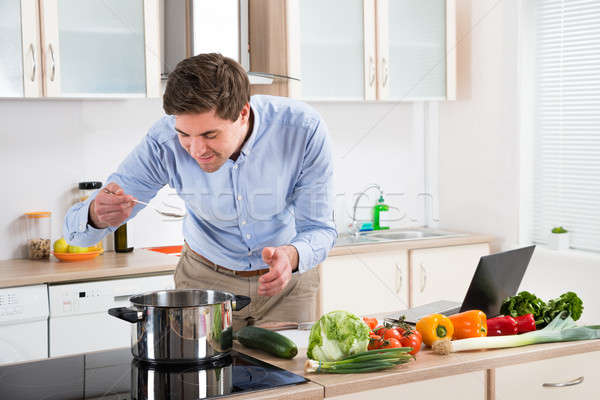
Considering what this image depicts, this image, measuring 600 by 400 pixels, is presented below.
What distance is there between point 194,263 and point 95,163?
1.20 m

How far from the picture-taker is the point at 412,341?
1.38 m

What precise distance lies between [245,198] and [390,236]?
183 cm

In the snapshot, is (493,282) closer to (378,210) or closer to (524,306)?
(524,306)

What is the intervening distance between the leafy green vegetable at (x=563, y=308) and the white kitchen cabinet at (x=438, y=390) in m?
0.31

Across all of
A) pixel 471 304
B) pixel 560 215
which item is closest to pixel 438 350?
pixel 471 304

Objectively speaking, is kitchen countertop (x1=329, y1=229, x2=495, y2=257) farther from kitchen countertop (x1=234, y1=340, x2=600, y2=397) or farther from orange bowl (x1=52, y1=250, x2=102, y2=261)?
kitchen countertop (x1=234, y1=340, x2=600, y2=397)

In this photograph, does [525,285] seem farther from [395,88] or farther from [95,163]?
[95,163]

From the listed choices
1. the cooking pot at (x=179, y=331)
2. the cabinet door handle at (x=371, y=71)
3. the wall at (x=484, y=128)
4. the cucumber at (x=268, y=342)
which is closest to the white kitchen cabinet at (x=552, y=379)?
the cucumber at (x=268, y=342)

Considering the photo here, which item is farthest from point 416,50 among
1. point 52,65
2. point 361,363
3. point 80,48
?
point 361,363

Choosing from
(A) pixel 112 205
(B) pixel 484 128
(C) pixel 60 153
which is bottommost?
(A) pixel 112 205

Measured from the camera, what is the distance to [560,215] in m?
3.20

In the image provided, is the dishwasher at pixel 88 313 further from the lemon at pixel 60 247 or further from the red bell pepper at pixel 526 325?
the red bell pepper at pixel 526 325

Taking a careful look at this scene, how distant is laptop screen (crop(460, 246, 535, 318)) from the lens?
156cm

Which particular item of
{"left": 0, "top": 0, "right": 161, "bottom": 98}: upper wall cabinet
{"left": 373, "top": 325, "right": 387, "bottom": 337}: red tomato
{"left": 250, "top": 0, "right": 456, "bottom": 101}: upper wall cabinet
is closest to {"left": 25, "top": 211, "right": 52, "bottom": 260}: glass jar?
{"left": 0, "top": 0, "right": 161, "bottom": 98}: upper wall cabinet
